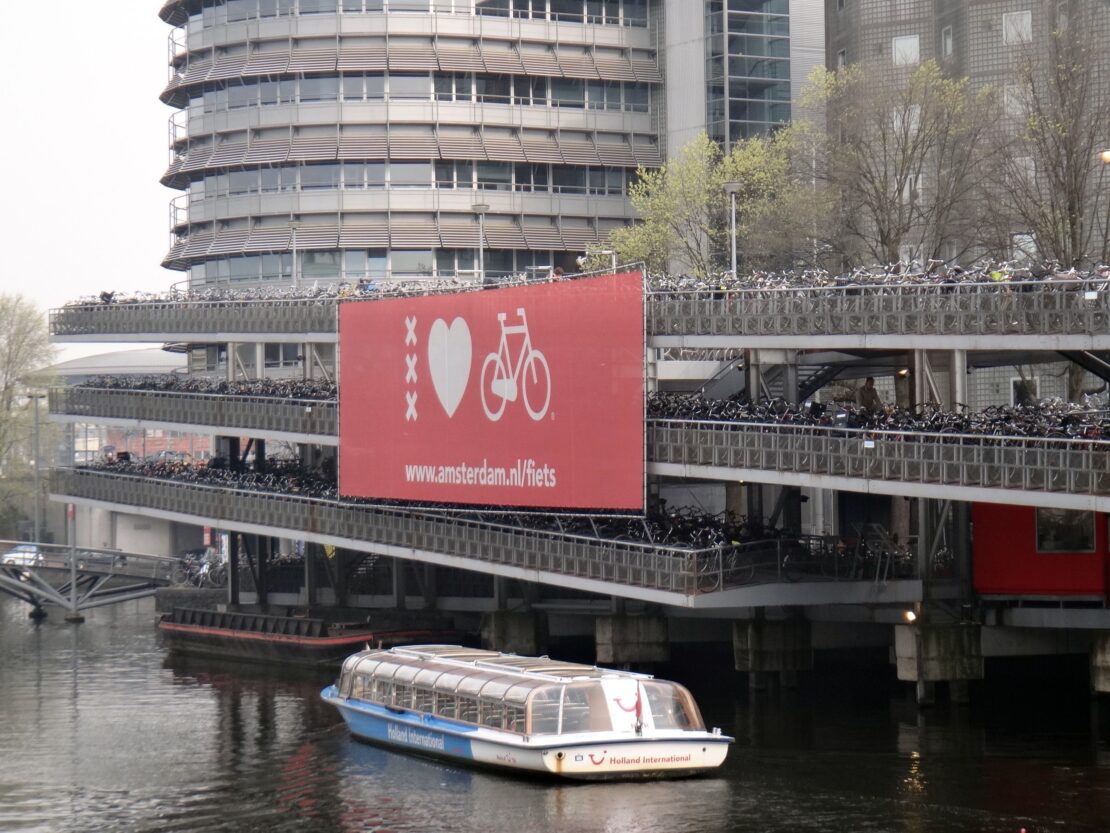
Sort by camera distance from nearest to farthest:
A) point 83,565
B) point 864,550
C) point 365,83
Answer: point 864,550 < point 83,565 < point 365,83

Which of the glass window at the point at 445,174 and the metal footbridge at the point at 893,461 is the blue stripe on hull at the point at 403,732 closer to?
the metal footbridge at the point at 893,461

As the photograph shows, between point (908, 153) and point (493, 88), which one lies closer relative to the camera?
point (908, 153)

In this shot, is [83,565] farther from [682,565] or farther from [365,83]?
[682,565]

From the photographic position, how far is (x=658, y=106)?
363ft

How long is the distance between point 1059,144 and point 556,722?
28.6m

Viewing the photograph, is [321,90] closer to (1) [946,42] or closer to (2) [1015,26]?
(1) [946,42]

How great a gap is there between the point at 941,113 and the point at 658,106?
40.2 m

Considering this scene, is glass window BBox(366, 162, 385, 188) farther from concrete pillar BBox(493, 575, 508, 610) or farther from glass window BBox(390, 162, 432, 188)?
concrete pillar BBox(493, 575, 508, 610)

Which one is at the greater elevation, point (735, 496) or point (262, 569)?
point (735, 496)

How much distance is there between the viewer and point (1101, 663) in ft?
176

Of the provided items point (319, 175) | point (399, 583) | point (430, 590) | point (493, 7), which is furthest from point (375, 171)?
point (430, 590)

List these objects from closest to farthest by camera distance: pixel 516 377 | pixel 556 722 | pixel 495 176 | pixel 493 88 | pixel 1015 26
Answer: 1. pixel 556 722
2. pixel 516 377
3. pixel 1015 26
4. pixel 495 176
5. pixel 493 88

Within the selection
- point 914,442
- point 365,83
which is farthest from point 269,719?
point 365,83

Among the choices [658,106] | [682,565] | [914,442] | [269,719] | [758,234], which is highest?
[658,106]
